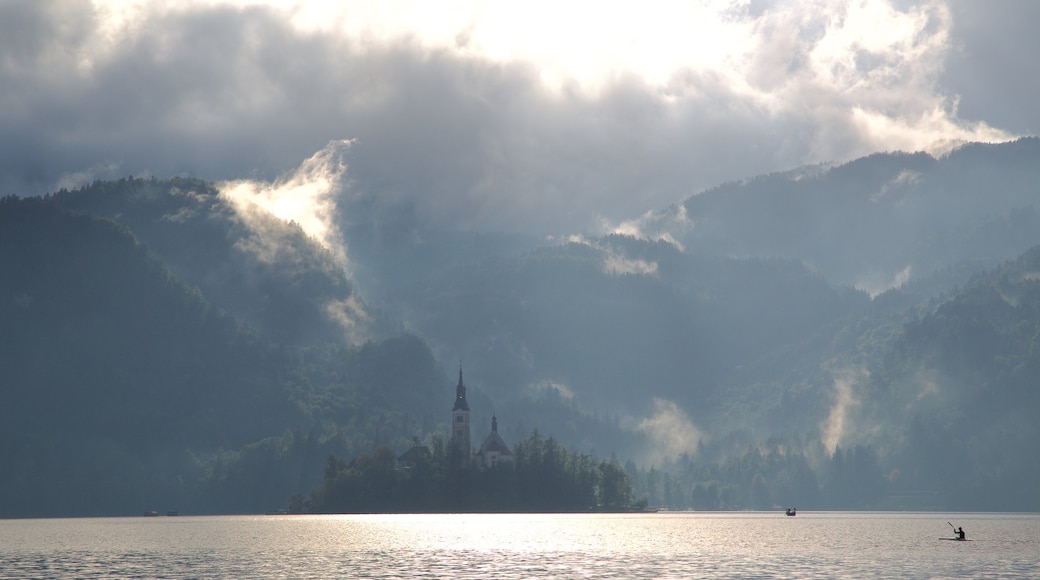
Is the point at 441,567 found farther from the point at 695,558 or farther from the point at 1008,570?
the point at 1008,570

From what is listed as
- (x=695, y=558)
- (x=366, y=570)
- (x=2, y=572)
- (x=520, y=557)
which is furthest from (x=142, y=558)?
(x=695, y=558)

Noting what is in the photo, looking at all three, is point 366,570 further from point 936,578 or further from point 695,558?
point 936,578

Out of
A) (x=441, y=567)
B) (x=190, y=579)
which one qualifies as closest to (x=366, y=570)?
(x=441, y=567)

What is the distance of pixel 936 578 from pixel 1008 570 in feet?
58.8

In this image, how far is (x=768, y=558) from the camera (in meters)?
196

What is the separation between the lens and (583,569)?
170125 millimetres

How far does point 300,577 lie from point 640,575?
4137 cm

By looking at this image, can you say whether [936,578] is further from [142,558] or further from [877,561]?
[142,558]

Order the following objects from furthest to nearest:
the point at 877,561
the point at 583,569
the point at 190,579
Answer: the point at 877,561 → the point at 583,569 → the point at 190,579

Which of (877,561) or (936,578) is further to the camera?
(877,561)

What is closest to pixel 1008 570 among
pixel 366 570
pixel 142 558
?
pixel 366 570

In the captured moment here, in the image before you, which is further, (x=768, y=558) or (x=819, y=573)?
(x=768, y=558)

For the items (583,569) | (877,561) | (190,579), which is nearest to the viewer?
(190,579)

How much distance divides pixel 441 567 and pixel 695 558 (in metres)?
42.0
